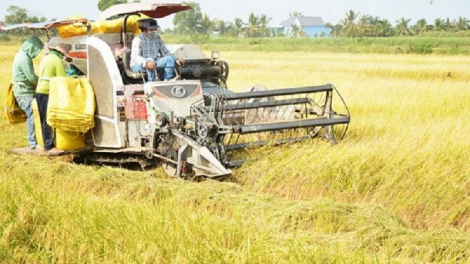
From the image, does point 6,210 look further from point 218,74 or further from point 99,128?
point 218,74

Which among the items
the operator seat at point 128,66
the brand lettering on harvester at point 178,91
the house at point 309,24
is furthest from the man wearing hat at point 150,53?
the house at point 309,24

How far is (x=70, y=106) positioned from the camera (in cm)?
719

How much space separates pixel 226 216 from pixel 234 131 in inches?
46.1

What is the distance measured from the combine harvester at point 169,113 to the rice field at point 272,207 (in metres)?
0.27

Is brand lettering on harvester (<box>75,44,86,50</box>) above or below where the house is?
above

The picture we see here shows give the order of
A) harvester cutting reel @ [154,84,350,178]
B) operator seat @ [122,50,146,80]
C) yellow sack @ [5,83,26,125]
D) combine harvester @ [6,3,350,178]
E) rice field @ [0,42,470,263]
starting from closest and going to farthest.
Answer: rice field @ [0,42,470,263] → harvester cutting reel @ [154,84,350,178] → combine harvester @ [6,3,350,178] → operator seat @ [122,50,146,80] → yellow sack @ [5,83,26,125]

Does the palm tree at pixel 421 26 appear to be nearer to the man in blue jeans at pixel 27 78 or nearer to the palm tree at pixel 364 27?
the palm tree at pixel 364 27

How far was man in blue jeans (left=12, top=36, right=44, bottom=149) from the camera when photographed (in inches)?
320

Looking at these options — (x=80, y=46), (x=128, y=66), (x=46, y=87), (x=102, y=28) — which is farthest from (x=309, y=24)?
(x=46, y=87)

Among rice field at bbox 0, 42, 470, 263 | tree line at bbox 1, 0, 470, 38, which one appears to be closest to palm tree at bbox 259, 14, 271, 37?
tree line at bbox 1, 0, 470, 38

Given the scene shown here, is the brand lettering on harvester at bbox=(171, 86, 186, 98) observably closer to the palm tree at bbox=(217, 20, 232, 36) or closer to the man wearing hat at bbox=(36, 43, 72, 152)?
the man wearing hat at bbox=(36, 43, 72, 152)

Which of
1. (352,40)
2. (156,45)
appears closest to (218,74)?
(156,45)

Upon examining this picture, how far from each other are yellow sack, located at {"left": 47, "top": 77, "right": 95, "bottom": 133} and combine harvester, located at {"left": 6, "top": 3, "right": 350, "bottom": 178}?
0.54ft

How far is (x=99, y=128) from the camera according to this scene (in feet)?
24.6
